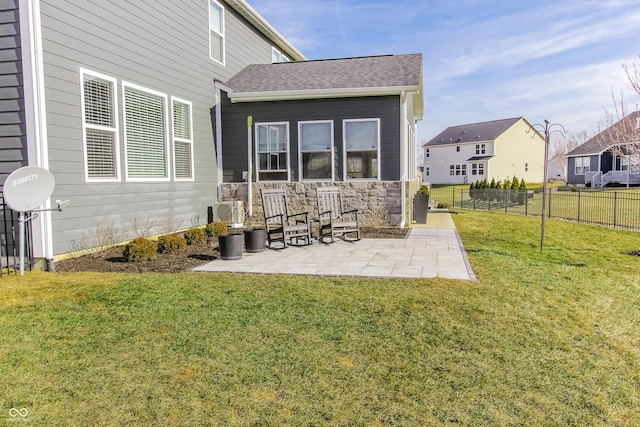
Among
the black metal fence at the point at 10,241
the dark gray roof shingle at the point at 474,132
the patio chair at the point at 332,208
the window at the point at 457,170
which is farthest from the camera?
the window at the point at 457,170

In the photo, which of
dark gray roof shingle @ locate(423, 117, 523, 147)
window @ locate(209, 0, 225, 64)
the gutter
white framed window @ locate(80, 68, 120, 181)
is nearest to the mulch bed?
white framed window @ locate(80, 68, 120, 181)

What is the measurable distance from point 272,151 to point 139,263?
5.25 m

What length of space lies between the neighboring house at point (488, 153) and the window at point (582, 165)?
4.54 metres

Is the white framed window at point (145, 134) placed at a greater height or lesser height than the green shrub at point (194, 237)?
greater

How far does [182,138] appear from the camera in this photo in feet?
31.3

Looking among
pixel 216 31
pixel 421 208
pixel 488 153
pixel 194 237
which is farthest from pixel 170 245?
pixel 488 153

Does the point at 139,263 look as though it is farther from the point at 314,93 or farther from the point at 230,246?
the point at 314,93

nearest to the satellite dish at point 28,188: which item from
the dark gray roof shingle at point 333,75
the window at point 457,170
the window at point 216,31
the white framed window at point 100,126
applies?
the white framed window at point 100,126

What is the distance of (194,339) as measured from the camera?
3.60 m

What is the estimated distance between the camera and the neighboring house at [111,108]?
6016 millimetres

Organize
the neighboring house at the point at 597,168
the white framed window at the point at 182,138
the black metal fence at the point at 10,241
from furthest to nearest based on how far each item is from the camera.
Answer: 1. the neighboring house at the point at 597,168
2. the white framed window at the point at 182,138
3. the black metal fence at the point at 10,241

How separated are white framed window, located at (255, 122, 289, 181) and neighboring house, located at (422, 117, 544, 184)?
115ft

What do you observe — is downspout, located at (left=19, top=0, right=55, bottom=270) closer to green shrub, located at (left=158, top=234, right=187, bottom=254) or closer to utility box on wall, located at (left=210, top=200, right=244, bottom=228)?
green shrub, located at (left=158, top=234, right=187, bottom=254)

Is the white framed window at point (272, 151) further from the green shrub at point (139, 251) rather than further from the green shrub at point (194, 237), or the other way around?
the green shrub at point (139, 251)
